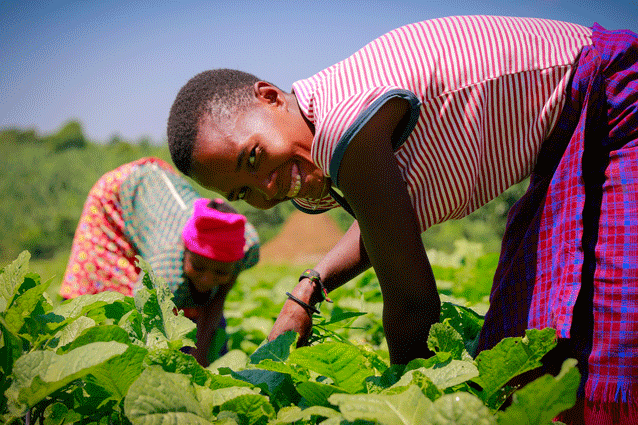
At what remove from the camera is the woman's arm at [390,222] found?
1072 millimetres

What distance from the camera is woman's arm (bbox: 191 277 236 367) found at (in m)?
3.12

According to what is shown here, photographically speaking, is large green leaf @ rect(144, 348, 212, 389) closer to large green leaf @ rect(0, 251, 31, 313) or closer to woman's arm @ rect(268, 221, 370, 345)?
large green leaf @ rect(0, 251, 31, 313)

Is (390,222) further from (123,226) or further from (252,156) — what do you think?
(123,226)

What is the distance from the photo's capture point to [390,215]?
1076 millimetres

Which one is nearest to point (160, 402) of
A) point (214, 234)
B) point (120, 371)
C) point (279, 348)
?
point (120, 371)

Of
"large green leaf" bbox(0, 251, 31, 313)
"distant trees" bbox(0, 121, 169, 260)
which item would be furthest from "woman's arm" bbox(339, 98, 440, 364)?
"distant trees" bbox(0, 121, 169, 260)

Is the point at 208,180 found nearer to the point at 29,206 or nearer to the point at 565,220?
the point at 565,220

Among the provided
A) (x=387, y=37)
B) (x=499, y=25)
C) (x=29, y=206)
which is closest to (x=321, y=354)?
(x=387, y=37)

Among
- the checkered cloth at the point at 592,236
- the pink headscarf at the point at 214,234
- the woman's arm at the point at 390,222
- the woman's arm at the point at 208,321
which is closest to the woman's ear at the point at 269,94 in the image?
the woman's arm at the point at 390,222

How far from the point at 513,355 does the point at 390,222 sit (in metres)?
0.34

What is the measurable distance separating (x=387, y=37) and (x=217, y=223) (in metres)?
1.72

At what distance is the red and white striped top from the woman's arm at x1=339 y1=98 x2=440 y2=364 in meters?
0.09

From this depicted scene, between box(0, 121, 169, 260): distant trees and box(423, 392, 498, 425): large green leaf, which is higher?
box(423, 392, 498, 425): large green leaf

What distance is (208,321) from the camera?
10.4 ft
